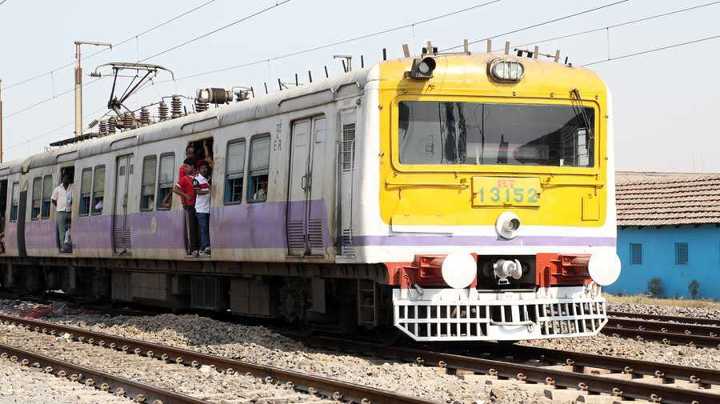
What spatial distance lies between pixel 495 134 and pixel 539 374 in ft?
9.50

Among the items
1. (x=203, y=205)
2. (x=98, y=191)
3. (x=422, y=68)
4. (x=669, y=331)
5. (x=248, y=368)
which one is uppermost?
(x=422, y=68)

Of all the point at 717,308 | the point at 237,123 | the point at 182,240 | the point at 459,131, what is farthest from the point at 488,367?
the point at 717,308

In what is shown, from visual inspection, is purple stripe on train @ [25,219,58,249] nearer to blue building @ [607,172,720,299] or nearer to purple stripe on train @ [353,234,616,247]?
purple stripe on train @ [353,234,616,247]

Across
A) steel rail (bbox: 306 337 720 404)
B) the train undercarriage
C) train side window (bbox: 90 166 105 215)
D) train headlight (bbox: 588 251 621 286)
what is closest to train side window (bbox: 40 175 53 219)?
the train undercarriage

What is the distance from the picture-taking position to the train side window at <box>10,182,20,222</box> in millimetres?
25016

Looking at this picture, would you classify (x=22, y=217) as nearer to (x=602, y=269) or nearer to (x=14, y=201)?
(x=14, y=201)

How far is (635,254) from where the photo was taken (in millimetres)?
32469

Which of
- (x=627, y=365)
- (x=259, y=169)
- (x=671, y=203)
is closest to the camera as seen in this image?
(x=627, y=365)

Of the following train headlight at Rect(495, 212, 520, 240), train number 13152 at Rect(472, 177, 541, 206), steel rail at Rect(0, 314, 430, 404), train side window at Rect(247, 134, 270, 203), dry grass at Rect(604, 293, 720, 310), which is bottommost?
steel rail at Rect(0, 314, 430, 404)

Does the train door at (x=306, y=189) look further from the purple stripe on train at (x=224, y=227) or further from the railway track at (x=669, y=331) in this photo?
the railway track at (x=669, y=331)

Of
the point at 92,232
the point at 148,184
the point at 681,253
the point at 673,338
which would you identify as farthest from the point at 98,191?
the point at 681,253

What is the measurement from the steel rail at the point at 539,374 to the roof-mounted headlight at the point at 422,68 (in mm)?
2795

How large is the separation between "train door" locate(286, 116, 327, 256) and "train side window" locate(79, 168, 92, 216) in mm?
8165

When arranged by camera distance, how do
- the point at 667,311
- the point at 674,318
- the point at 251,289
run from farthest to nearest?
the point at 667,311, the point at 674,318, the point at 251,289
